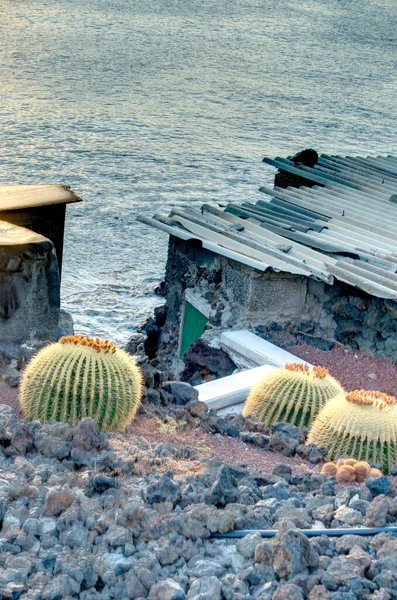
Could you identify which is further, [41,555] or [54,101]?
[54,101]

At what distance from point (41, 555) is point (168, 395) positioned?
3054 mm

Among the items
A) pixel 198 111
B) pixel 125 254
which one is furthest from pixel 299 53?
pixel 125 254

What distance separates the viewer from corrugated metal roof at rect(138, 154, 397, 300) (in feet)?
36.1

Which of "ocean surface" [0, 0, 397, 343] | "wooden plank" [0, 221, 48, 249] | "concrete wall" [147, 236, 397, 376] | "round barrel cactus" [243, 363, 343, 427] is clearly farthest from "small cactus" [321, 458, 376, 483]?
"ocean surface" [0, 0, 397, 343]

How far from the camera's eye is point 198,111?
32.8 metres

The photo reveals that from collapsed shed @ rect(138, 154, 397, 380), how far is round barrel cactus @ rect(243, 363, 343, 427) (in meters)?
2.63

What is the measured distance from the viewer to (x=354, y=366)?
1072 centimetres

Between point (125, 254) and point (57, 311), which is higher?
point (57, 311)

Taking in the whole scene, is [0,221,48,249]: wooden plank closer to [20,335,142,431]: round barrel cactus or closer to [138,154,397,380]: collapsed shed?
[20,335,142,431]: round barrel cactus

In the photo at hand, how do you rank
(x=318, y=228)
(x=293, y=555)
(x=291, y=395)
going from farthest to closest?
(x=318, y=228) < (x=291, y=395) < (x=293, y=555)

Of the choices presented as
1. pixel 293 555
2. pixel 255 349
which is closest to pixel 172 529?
pixel 293 555

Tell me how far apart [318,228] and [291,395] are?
527cm

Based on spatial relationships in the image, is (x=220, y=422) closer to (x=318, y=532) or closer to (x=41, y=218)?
(x=318, y=532)

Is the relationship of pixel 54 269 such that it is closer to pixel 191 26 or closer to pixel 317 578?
pixel 317 578
